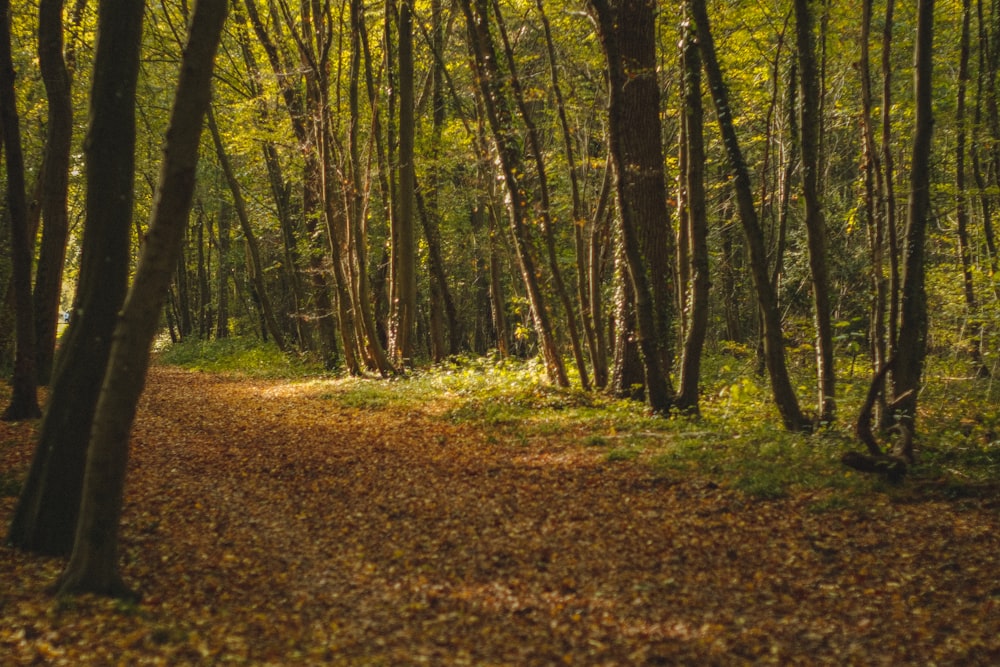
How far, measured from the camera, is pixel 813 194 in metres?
8.78

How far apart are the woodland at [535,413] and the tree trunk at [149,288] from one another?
0.06 ft

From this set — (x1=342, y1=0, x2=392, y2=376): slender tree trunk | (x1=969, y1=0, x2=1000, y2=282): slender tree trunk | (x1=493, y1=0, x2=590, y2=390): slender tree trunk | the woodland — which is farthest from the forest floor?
(x1=342, y1=0, x2=392, y2=376): slender tree trunk

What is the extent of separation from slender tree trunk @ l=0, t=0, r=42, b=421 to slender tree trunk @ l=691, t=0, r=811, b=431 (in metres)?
8.34

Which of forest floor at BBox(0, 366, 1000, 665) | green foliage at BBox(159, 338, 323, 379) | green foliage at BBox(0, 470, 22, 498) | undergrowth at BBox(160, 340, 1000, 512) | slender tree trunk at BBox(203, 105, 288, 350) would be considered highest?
slender tree trunk at BBox(203, 105, 288, 350)

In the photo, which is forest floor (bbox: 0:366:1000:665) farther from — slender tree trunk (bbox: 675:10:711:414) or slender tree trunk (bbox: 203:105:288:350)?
slender tree trunk (bbox: 203:105:288:350)

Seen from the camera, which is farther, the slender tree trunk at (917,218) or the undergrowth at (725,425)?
the slender tree trunk at (917,218)

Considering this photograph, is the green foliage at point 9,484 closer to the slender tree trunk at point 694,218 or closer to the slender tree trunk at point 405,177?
the slender tree trunk at point 694,218

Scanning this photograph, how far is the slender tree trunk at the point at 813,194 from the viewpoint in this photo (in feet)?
28.0

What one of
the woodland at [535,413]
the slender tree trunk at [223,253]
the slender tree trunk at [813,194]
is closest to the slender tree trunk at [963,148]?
the woodland at [535,413]

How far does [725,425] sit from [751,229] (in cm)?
259

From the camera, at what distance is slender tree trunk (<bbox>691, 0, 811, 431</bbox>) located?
8.51 metres

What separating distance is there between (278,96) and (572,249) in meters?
9.51

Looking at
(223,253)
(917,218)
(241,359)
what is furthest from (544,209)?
(223,253)

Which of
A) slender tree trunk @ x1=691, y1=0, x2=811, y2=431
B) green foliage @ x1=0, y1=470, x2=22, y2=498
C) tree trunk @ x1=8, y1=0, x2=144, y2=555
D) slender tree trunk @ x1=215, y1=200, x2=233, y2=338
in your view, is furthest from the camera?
slender tree trunk @ x1=215, y1=200, x2=233, y2=338
